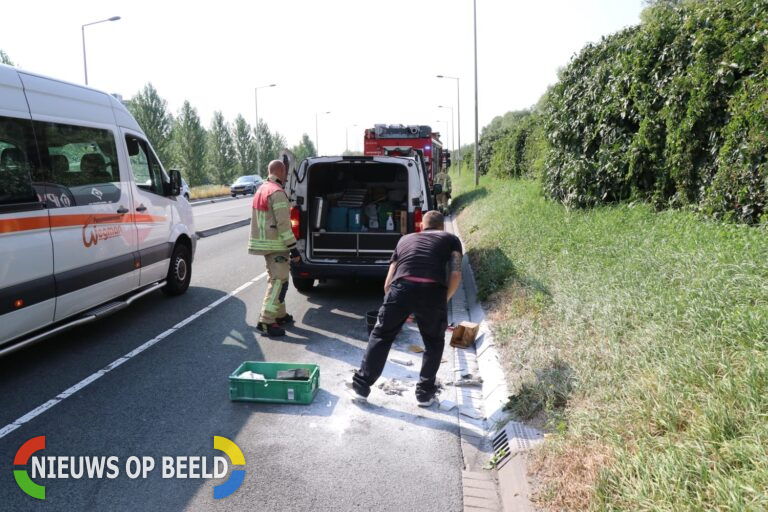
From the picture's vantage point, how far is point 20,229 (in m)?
4.82

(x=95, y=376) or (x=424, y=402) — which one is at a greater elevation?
(x=95, y=376)

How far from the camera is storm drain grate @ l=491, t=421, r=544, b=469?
150 inches

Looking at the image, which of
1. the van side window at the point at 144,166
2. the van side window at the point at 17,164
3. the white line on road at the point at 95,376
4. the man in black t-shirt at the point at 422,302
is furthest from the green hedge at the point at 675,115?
the van side window at the point at 17,164

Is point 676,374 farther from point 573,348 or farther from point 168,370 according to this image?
point 168,370

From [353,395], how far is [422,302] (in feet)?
3.51

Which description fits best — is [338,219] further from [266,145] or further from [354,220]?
[266,145]

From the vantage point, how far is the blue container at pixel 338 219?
28.3 feet

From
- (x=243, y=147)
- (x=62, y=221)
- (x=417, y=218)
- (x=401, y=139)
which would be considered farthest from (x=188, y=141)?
(x=62, y=221)

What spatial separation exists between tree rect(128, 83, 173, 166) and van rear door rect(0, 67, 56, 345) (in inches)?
2036

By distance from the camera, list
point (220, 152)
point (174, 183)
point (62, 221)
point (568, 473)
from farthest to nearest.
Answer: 1. point (220, 152)
2. point (174, 183)
3. point (62, 221)
4. point (568, 473)

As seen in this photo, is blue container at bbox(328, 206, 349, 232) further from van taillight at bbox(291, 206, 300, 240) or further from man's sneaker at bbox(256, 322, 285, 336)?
man's sneaker at bbox(256, 322, 285, 336)

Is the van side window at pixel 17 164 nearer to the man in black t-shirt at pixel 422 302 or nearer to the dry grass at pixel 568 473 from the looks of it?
the man in black t-shirt at pixel 422 302

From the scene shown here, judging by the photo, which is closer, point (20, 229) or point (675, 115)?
point (20, 229)

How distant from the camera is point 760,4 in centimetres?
643
